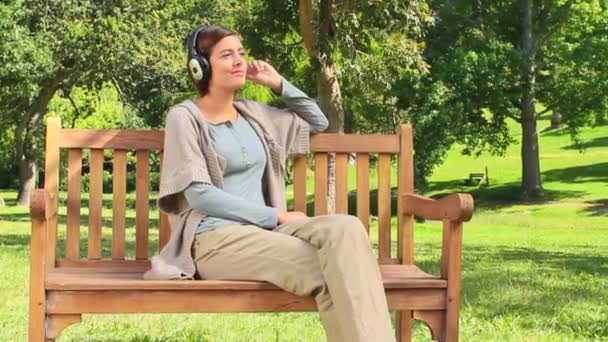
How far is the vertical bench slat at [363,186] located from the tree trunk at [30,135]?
20.8 m

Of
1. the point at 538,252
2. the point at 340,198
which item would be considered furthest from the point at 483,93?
the point at 340,198

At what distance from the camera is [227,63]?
393 centimetres

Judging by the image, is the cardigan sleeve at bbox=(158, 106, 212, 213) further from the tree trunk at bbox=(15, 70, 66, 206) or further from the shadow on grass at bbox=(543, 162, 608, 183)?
the shadow on grass at bbox=(543, 162, 608, 183)

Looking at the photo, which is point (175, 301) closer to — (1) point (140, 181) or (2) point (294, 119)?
(1) point (140, 181)

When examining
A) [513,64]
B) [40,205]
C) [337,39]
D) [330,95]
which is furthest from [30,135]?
[40,205]

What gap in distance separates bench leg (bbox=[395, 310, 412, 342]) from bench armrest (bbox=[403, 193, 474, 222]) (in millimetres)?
485

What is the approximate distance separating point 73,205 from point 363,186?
4.66 ft

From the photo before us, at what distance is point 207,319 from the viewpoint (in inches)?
222

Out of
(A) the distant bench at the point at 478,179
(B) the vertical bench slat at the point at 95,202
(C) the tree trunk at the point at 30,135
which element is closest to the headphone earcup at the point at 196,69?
(B) the vertical bench slat at the point at 95,202

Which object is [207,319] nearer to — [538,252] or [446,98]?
[538,252]

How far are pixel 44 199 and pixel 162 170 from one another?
69 centimetres

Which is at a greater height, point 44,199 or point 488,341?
point 44,199

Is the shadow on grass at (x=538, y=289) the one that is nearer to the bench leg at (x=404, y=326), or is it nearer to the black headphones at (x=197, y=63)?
the bench leg at (x=404, y=326)

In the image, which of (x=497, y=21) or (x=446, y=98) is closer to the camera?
(x=446, y=98)
